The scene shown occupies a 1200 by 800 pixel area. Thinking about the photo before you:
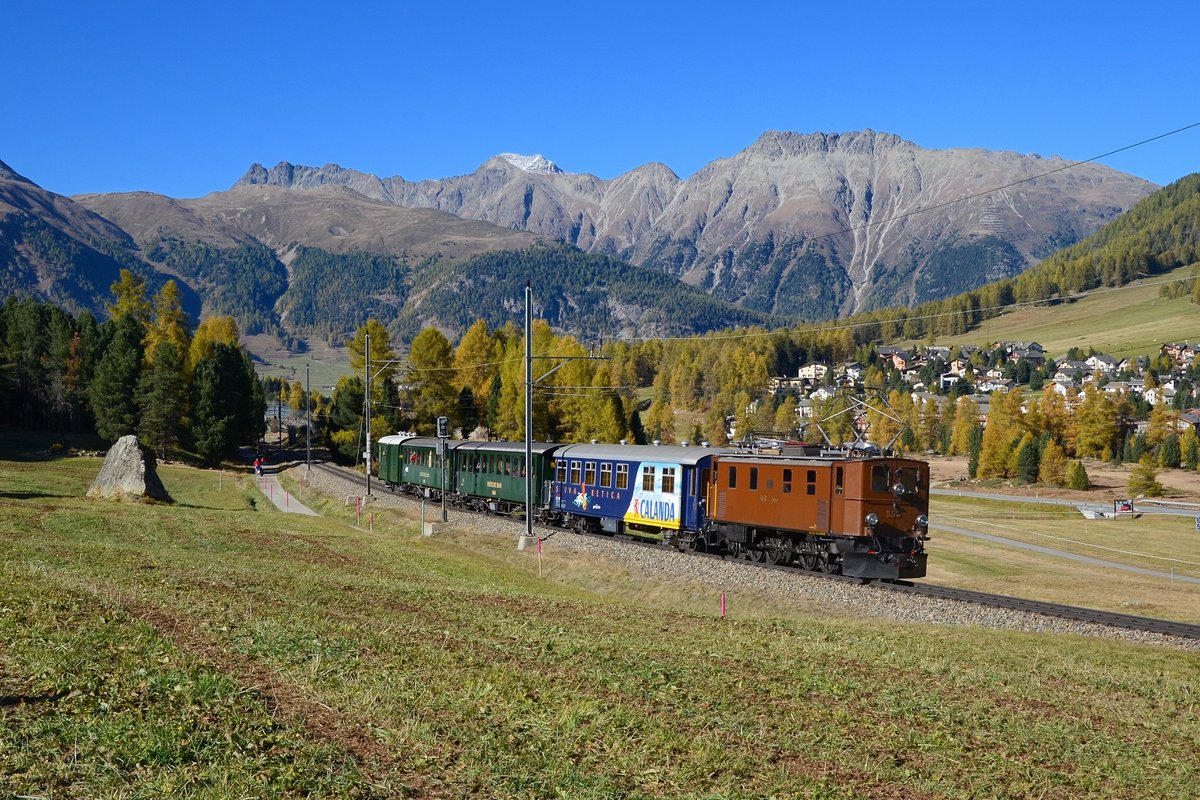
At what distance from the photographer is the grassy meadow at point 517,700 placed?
888cm

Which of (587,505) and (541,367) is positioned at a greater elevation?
(541,367)

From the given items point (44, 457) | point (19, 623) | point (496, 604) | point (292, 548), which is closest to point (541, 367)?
point (44, 457)

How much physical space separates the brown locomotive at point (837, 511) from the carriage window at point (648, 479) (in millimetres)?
5340

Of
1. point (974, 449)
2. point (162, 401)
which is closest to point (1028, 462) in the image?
point (974, 449)

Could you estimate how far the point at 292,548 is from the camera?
3069 cm

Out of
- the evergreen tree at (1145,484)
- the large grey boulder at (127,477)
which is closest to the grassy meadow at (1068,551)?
the evergreen tree at (1145,484)

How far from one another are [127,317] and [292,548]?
77.1 metres

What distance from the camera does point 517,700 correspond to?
37.6 feet

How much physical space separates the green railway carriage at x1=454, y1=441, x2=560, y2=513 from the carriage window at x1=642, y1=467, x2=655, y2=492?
19.0 ft

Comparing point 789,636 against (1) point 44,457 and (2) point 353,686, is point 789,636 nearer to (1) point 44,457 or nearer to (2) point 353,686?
(2) point 353,686

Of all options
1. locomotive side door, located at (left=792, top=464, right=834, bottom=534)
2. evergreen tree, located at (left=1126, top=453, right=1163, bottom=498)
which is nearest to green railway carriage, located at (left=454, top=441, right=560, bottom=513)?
locomotive side door, located at (left=792, top=464, right=834, bottom=534)

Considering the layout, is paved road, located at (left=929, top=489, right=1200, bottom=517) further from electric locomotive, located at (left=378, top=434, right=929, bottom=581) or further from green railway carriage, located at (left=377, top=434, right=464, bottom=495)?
electric locomotive, located at (left=378, top=434, right=929, bottom=581)

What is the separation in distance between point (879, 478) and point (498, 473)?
24.2m

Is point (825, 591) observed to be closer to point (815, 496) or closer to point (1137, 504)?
point (815, 496)
